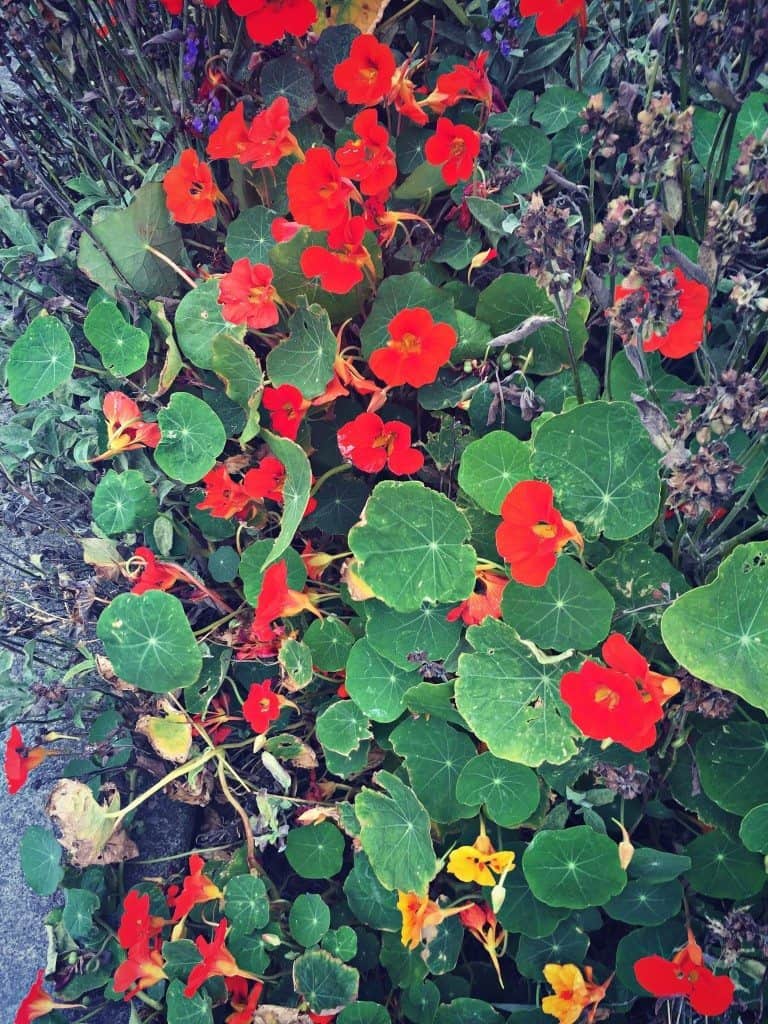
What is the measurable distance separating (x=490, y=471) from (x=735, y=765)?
2.34 feet

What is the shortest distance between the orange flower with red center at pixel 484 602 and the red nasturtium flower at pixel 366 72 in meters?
0.96

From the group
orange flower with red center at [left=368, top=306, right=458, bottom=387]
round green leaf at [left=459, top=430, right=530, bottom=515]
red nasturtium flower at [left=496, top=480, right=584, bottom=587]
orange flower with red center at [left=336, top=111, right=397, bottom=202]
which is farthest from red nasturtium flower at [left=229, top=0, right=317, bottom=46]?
red nasturtium flower at [left=496, top=480, right=584, bottom=587]

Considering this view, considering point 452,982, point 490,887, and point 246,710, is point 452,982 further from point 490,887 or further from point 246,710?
point 246,710

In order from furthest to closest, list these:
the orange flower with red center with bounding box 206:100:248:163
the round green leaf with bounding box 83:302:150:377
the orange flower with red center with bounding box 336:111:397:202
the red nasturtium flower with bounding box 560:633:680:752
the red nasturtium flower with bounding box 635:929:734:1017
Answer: the round green leaf with bounding box 83:302:150:377 → the orange flower with red center with bounding box 206:100:248:163 → the orange flower with red center with bounding box 336:111:397:202 → the red nasturtium flower with bounding box 635:929:734:1017 → the red nasturtium flower with bounding box 560:633:680:752

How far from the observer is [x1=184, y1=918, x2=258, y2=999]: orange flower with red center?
1.65 metres

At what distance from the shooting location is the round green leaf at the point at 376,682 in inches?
67.3

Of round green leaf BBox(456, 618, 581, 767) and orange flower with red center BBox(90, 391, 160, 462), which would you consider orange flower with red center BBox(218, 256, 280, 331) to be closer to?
orange flower with red center BBox(90, 391, 160, 462)

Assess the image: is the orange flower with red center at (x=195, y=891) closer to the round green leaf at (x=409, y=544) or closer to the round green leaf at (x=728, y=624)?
the round green leaf at (x=409, y=544)

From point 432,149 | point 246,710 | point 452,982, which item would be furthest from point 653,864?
point 432,149

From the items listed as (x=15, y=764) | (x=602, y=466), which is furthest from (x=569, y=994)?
(x=15, y=764)

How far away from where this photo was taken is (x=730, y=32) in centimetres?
140

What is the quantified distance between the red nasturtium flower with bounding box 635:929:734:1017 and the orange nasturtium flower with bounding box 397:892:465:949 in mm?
369

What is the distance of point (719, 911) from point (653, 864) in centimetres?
24

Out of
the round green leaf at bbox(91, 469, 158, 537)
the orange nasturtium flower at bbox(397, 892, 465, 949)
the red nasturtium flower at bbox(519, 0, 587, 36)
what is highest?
the red nasturtium flower at bbox(519, 0, 587, 36)
